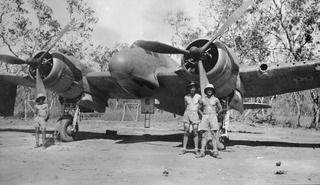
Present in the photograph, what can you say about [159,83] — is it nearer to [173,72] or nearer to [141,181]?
[173,72]

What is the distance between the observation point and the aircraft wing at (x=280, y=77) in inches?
421

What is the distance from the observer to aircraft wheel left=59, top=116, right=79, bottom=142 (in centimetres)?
1258

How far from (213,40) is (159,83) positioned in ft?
9.59

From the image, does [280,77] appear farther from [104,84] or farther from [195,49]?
[104,84]

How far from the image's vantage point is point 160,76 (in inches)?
464

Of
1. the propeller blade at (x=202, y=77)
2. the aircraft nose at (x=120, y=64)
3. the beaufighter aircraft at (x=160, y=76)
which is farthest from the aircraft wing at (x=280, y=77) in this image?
the aircraft nose at (x=120, y=64)

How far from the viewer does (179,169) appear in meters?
6.88

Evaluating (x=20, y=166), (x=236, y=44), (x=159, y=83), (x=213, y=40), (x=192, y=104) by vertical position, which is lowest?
(x=20, y=166)

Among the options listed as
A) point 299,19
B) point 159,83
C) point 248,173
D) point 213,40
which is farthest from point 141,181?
point 299,19

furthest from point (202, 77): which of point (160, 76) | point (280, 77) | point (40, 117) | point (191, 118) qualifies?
point (40, 117)

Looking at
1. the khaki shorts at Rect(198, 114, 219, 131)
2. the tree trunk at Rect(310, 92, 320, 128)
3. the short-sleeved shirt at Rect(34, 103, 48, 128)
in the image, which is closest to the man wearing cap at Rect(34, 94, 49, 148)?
the short-sleeved shirt at Rect(34, 103, 48, 128)

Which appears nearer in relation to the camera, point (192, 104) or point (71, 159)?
point (71, 159)

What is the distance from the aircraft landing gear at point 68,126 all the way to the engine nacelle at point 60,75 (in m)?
0.72

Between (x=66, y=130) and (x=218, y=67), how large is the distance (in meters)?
6.54
